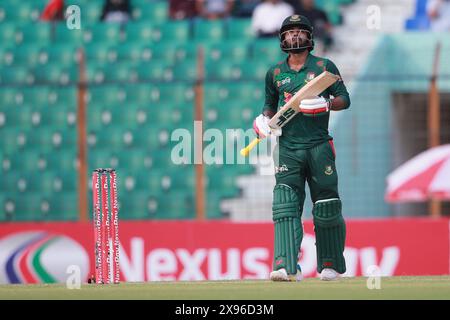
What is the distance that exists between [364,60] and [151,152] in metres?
3.38

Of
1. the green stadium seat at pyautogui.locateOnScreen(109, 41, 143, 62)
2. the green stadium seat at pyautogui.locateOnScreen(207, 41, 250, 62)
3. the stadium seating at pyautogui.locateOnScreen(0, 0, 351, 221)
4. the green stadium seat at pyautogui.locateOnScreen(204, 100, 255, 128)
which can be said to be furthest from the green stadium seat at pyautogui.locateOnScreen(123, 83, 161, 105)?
the green stadium seat at pyautogui.locateOnScreen(207, 41, 250, 62)

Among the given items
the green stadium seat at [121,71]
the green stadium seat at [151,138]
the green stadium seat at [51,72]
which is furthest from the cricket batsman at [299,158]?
the green stadium seat at [51,72]

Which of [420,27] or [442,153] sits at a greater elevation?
[420,27]

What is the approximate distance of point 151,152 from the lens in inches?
650

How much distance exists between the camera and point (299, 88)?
9.04 m

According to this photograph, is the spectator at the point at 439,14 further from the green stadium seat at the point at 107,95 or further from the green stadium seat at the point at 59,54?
the green stadium seat at the point at 59,54

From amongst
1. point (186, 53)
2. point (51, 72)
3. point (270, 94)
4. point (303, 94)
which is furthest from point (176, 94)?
point (303, 94)

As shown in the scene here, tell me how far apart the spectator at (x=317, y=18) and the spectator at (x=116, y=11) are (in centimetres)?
257

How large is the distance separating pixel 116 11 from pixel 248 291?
11.3 meters

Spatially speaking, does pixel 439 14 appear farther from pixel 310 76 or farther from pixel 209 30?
pixel 310 76

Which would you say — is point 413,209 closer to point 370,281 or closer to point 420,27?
point 420,27

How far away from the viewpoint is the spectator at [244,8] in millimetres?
18330

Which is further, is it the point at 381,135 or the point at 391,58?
the point at 391,58
